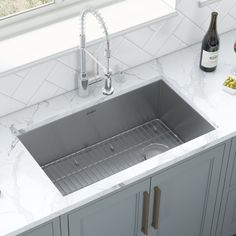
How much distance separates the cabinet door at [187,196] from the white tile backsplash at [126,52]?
1.85 feet

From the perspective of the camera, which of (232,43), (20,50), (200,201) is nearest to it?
(20,50)

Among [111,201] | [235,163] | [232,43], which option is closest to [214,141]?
[235,163]

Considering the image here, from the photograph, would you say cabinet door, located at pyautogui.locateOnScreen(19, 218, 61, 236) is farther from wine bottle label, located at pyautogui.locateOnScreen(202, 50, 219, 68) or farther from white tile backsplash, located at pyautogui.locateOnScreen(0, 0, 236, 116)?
wine bottle label, located at pyautogui.locateOnScreen(202, 50, 219, 68)

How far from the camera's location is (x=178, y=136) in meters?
3.08

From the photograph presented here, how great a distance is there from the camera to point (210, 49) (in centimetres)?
300

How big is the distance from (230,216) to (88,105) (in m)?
0.91

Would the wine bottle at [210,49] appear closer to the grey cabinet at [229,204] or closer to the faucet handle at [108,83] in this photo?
the grey cabinet at [229,204]

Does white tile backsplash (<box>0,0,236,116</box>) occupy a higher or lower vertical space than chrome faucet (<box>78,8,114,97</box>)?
higher

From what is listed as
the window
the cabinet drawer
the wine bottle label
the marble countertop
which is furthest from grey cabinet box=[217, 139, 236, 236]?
the window

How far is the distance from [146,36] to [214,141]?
603 millimetres

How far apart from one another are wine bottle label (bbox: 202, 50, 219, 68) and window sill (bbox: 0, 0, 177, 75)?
23cm

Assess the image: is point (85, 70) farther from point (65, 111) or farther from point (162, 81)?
point (162, 81)

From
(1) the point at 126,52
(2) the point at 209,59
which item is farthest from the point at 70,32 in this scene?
(2) the point at 209,59

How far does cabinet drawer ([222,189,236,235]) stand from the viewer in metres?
3.12
